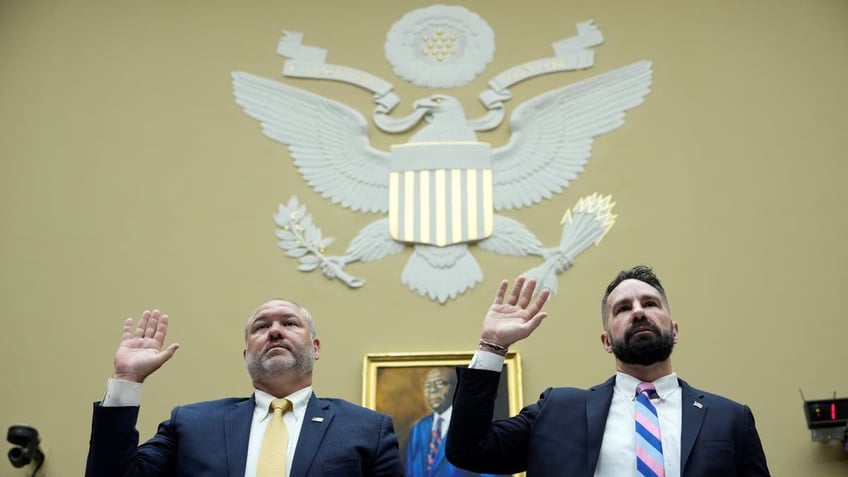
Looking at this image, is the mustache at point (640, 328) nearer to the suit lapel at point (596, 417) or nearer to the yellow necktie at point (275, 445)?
the suit lapel at point (596, 417)

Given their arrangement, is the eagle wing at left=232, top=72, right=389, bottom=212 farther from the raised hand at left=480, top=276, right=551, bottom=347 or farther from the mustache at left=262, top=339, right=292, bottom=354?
the raised hand at left=480, top=276, right=551, bottom=347

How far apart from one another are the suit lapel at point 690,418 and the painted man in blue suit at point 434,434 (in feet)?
7.92

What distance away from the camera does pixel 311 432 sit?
2.95 m

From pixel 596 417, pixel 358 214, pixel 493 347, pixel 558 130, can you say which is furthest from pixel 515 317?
pixel 558 130

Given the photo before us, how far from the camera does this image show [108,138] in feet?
20.4

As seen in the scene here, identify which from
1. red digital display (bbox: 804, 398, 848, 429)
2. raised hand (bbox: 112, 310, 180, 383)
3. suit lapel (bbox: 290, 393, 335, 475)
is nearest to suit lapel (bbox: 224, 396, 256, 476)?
suit lapel (bbox: 290, 393, 335, 475)

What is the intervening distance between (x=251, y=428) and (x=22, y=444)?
2813 millimetres

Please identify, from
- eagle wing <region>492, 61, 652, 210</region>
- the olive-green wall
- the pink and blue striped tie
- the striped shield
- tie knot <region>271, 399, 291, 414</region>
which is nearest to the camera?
the pink and blue striped tie

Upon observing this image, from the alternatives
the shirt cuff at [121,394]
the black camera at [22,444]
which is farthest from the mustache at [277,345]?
the black camera at [22,444]

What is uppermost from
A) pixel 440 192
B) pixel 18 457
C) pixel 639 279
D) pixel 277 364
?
pixel 440 192

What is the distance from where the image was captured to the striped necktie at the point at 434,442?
520 cm

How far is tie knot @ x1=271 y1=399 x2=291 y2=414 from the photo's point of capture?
302 cm

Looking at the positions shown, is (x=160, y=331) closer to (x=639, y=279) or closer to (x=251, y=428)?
(x=251, y=428)

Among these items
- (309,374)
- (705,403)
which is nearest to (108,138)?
(309,374)
